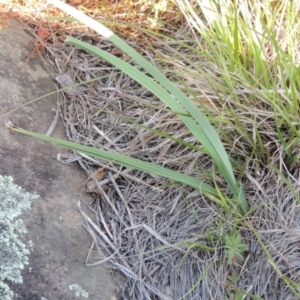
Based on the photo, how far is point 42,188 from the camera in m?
1.53

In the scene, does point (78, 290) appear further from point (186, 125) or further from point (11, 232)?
point (186, 125)

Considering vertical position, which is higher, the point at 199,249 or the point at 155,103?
the point at 155,103

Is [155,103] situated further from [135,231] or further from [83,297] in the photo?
[83,297]

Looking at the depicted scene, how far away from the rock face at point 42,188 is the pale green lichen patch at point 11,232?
0.02 meters

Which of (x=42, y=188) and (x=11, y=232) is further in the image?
(x=42, y=188)

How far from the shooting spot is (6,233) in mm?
1338

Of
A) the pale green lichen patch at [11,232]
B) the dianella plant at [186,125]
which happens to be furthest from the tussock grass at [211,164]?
the pale green lichen patch at [11,232]

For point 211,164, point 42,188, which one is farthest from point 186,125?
point 42,188

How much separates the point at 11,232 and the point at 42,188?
0.70 ft

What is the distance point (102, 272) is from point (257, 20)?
38.4 inches

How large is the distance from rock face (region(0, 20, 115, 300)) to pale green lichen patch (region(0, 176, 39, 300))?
2 centimetres

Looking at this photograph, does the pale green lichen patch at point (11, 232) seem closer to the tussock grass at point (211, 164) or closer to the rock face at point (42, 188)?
the rock face at point (42, 188)

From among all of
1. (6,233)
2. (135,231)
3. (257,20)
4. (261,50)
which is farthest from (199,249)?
(257,20)

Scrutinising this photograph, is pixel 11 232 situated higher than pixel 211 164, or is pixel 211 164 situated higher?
pixel 11 232
